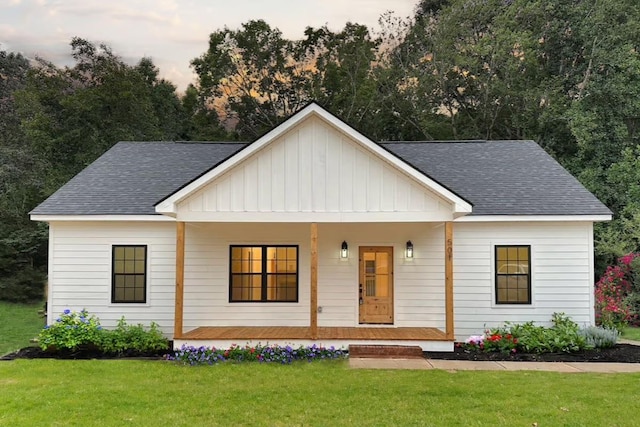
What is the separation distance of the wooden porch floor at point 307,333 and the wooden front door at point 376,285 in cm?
48

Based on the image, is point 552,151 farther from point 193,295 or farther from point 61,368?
point 61,368

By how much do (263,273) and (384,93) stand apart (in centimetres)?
1987

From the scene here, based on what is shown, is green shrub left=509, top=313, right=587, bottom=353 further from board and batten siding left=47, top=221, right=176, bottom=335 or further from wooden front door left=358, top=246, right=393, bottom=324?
board and batten siding left=47, top=221, right=176, bottom=335

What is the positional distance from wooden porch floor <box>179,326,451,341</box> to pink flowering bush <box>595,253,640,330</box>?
5.60 m

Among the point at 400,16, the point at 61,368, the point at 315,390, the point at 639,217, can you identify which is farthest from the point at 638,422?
the point at 400,16

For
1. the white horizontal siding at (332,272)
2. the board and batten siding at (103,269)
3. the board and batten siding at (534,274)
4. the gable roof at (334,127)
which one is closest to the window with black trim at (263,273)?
the white horizontal siding at (332,272)

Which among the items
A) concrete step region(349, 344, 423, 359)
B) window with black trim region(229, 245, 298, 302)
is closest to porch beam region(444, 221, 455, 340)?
concrete step region(349, 344, 423, 359)

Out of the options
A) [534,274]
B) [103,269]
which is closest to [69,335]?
[103,269]

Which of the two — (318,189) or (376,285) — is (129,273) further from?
(376,285)

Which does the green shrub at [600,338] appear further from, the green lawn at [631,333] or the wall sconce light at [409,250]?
Answer: the wall sconce light at [409,250]

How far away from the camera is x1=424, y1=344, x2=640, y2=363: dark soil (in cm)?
1009

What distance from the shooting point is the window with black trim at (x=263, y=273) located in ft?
41.7

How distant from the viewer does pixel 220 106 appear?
31469 mm

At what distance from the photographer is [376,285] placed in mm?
12758
